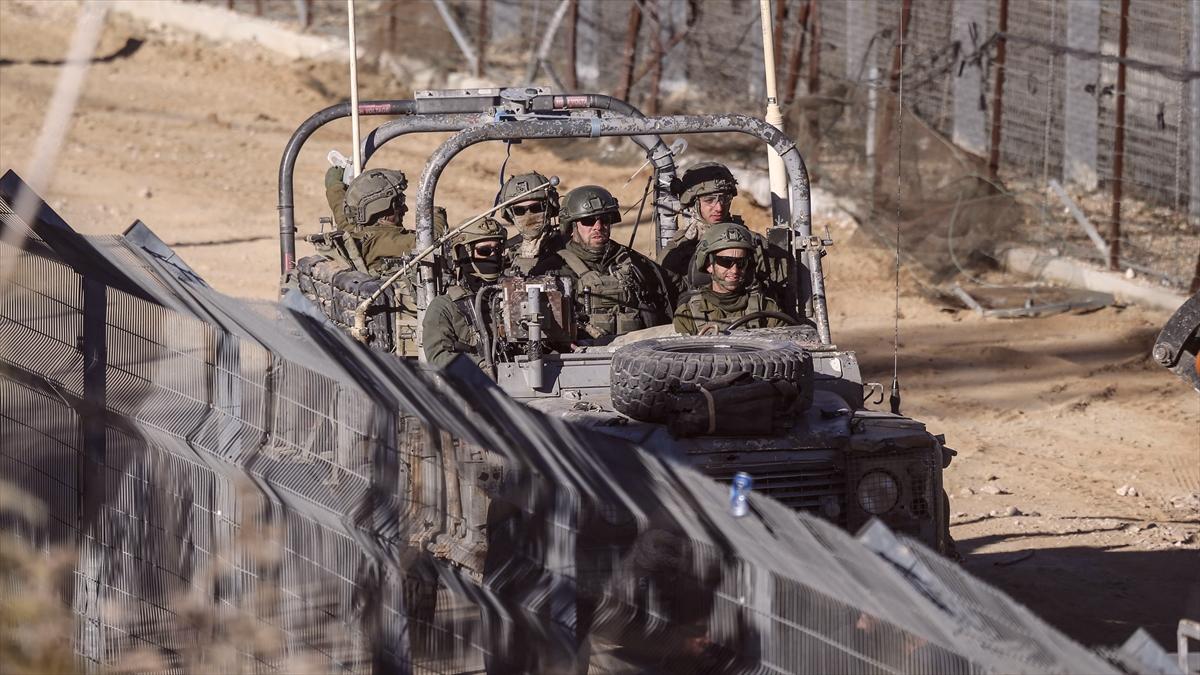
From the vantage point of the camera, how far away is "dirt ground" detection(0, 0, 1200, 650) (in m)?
8.27

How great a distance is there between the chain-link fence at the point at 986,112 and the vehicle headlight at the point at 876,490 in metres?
7.15

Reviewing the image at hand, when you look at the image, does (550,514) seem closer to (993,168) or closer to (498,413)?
(498,413)

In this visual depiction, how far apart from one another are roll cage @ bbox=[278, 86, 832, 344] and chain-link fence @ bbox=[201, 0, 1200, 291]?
181 inches

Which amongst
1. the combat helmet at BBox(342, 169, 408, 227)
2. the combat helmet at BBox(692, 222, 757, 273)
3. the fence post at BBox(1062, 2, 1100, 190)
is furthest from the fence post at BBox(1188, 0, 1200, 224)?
the combat helmet at BBox(692, 222, 757, 273)

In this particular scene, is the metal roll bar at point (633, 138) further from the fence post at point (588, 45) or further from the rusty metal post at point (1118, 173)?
the fence post at point (588, 45)

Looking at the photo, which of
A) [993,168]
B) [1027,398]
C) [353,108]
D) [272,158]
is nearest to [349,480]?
[353,108]

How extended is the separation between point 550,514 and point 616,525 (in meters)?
0.19

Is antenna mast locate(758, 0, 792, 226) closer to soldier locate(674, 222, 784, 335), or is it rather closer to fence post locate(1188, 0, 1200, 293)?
soldier locate(674, 222, 784, 335)

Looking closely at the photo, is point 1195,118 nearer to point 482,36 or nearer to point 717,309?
point 717,309

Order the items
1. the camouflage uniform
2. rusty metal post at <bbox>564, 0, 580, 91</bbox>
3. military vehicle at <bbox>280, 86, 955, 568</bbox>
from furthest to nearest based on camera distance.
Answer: rusty metal post at <bbox>564, 0, 580, 91</bbox> < the camouflage uniform < military vehicle at <bbox>280, 86, 955, 568</bbox>

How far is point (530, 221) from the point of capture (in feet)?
26.9

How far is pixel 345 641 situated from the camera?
4.10m

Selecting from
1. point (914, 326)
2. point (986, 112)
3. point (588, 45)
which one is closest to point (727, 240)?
point (914, 326)

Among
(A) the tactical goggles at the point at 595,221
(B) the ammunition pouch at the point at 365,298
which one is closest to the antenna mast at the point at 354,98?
(B) the ammunition pouch at the point at 365,298
